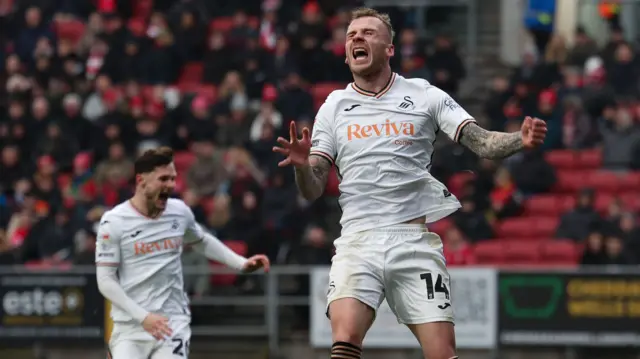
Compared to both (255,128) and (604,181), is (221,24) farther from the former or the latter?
(604,181)

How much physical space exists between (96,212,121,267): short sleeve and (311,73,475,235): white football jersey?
2.47 m

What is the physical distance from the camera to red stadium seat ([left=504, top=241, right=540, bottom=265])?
60.1 feet

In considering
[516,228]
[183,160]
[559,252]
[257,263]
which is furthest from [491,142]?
[183,160]

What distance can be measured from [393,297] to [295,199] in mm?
10250

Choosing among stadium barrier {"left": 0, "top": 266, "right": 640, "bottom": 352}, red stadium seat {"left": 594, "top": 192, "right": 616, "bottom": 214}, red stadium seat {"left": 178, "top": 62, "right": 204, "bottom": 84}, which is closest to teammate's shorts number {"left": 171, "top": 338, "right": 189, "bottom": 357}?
stadium barrier {"left": 0, "top": 266, "right": 640, "bottom": 352}

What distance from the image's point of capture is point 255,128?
2014 centimetres

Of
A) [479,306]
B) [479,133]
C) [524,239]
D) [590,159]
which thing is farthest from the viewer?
[590,159]

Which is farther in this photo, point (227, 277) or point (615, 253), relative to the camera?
point (227, 277)

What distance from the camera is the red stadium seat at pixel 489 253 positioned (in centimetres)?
1825

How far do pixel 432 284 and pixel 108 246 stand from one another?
3.08 m

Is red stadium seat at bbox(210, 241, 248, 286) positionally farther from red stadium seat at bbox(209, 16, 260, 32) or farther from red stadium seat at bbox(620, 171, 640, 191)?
red stadium seat at bbox(209, 16, 260, 32)

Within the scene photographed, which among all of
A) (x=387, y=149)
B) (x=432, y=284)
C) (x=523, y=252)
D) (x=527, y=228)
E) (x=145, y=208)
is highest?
(x=387, y=149)

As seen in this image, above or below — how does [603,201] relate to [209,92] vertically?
below

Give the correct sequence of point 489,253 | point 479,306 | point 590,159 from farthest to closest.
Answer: point 590,159
point 489,253
point 479,306
